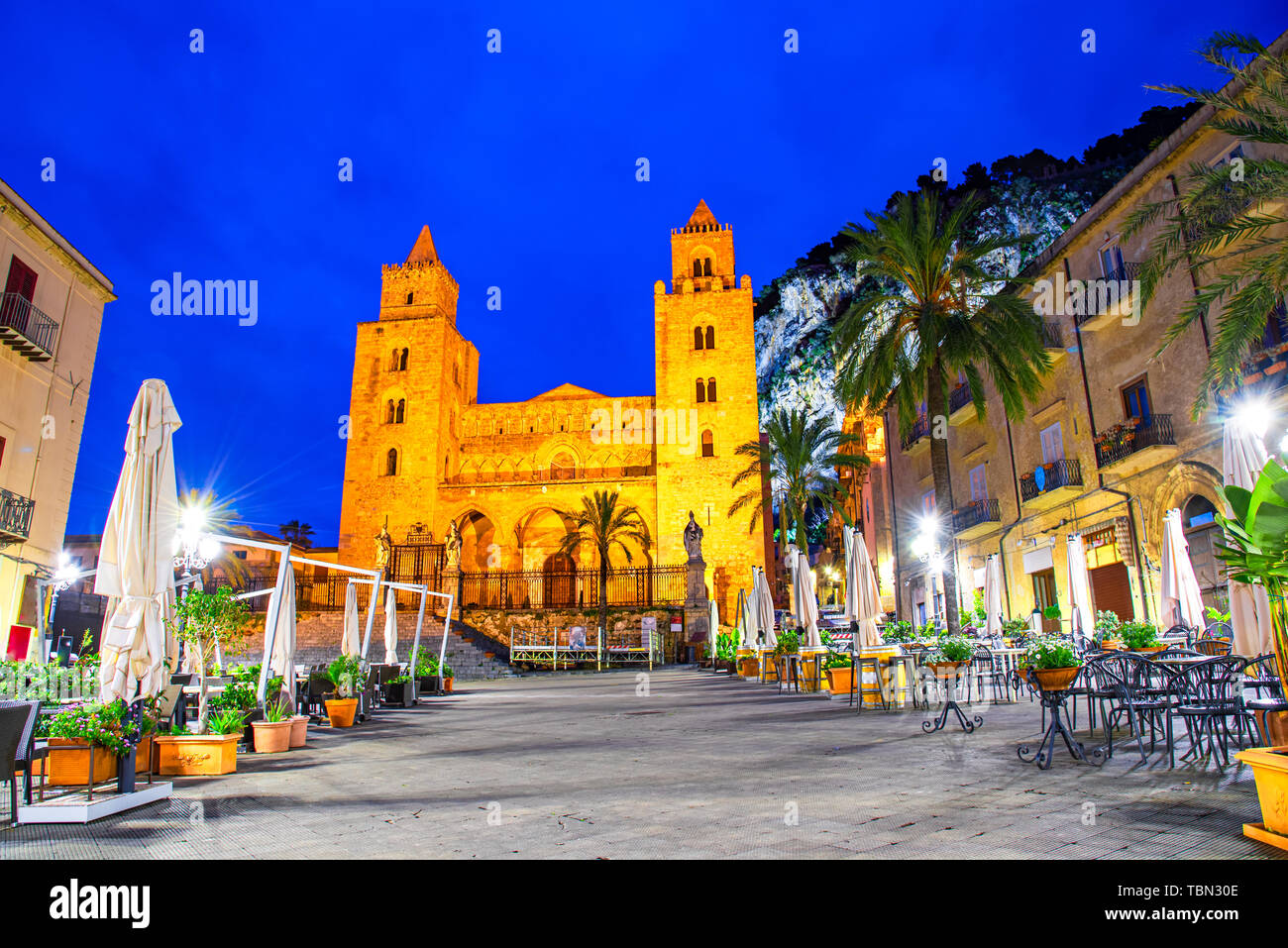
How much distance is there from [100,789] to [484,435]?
3778 centimetres

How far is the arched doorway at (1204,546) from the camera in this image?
14.1 m

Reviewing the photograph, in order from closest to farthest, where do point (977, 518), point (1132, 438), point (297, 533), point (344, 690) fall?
point (344, 690), point (1132, 438), point (977, 518), point (297, 533)

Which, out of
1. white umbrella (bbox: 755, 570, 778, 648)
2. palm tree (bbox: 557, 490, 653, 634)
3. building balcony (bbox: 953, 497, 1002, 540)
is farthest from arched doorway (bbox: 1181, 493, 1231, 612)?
palm tree (bbox: 557, 490, 653, 634)

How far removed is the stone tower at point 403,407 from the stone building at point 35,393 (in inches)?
811

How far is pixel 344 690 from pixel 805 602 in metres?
7.50

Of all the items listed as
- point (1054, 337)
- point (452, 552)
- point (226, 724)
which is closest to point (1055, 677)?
point (226, 724)

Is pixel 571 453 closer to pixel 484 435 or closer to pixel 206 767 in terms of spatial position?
pixel 484 435

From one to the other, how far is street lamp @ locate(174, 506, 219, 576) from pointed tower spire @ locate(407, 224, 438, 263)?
31188 mm

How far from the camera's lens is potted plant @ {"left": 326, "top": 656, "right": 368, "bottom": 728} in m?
9.78

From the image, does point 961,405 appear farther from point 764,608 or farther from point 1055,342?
point 764,608

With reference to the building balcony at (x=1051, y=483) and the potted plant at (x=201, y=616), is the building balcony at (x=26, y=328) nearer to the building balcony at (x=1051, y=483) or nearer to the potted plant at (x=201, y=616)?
the potted plant at (x=201, y=616)

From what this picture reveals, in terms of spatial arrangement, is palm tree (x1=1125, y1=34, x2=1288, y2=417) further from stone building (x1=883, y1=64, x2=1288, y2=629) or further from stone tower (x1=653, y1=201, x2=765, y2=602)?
stone tower (x1=653, y1=201, x2=765, y2=602)

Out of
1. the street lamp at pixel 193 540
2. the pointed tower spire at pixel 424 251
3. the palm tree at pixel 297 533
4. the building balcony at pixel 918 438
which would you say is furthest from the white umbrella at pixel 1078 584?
the palm tree at pixel 297 533

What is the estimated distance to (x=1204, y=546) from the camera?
14602 mm
